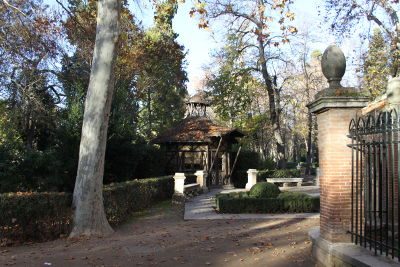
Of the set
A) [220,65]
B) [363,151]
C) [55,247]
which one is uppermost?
[220,65]

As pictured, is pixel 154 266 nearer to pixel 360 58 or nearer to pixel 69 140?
pixel 69 140

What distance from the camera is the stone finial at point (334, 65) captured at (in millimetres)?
7402

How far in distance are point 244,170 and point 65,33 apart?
18.0m

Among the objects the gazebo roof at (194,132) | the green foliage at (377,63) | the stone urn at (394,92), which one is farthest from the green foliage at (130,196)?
the green foliage at (377,63)

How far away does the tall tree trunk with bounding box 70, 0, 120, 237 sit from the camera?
11867mm

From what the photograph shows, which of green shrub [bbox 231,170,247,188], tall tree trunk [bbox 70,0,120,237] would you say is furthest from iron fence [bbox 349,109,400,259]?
green shrub [bbox 231,170,247,188]

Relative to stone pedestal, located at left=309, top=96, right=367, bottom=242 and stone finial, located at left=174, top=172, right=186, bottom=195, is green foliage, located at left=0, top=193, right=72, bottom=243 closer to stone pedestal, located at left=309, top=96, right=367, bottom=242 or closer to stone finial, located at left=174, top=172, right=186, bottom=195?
stone pedestal, located at left=309, top=96, right=367, bottom=242

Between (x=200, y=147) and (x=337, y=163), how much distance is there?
23287 mm

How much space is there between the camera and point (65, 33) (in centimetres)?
2208

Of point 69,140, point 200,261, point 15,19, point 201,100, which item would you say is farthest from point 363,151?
point 201,100

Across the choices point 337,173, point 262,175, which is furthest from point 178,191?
point 337,173

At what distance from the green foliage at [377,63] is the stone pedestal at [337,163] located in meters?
13.4

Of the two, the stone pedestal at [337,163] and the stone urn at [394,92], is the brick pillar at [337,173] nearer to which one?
the stone pedestal at [337,163]

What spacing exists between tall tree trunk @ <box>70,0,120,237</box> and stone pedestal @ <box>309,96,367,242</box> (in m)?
6.50
